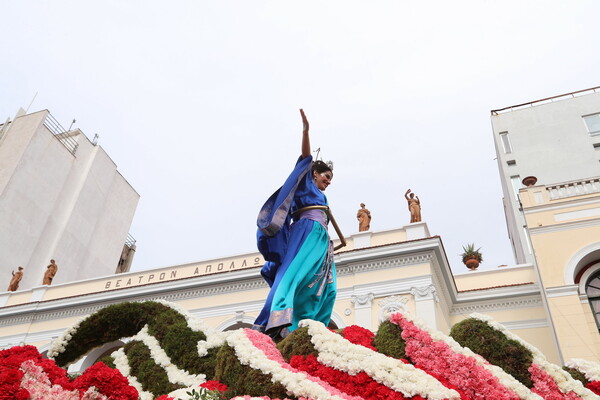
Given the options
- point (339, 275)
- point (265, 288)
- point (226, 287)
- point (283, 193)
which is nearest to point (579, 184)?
point (339, 275)

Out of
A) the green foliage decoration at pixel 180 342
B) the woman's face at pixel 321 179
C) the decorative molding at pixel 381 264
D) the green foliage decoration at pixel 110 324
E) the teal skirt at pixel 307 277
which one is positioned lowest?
the green foliage decoration at pixel 180 342

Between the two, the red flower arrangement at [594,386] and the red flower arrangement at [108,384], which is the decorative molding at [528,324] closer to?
the red flower arrangement at [594,386]

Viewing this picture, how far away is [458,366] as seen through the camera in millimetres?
2602

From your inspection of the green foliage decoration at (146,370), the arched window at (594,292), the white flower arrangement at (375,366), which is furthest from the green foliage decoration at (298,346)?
the arched window at (594,292)

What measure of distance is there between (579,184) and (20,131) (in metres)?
26.5

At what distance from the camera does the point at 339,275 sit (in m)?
15.5

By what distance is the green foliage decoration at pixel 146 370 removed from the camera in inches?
134

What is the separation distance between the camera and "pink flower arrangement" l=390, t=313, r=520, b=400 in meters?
2.50

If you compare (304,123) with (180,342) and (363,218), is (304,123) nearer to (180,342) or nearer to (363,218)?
(180,342)

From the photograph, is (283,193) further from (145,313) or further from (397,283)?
(397,283)

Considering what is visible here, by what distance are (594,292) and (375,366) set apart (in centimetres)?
1318

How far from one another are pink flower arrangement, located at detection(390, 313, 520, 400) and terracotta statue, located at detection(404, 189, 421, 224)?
1334 cm

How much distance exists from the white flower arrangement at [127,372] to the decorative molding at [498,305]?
42.5ft

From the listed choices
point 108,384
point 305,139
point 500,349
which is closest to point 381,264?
point 305,139
